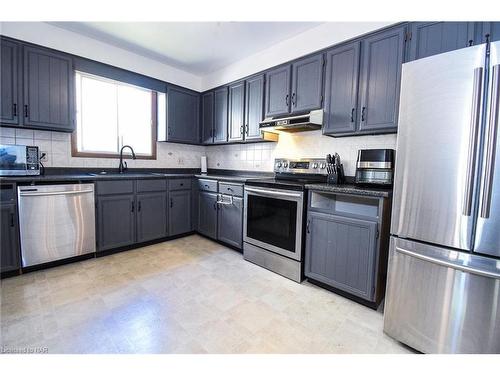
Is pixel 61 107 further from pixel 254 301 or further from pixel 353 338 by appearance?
pixel 353 338

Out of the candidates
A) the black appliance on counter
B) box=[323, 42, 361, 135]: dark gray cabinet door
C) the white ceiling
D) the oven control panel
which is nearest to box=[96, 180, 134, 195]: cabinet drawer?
the white ceiling

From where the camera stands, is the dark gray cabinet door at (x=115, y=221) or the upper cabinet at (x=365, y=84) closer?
the upper cabinet at (x=365, y=84)

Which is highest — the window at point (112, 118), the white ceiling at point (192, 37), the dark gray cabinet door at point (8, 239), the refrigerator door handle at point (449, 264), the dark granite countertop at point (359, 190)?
the white ceiling at point (192, 37)

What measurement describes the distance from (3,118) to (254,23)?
9.14 feet

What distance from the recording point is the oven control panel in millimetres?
2619

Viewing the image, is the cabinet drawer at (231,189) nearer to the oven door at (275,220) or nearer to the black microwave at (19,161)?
the oven door at (275,220)

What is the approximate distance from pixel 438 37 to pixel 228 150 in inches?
114

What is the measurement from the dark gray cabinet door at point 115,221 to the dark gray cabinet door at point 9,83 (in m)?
1.14

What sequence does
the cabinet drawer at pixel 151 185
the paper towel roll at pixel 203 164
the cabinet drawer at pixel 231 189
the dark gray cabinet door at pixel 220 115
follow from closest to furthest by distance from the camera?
the cabinet drawer at pixel 231 189 < the cabinet drawer at pixel 151 185 < the dark gray cabinet door at pixel 220 115 < the paper towel roll at pixel 203 164

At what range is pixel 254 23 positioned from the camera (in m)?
2.55

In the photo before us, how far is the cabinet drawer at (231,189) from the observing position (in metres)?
2.92

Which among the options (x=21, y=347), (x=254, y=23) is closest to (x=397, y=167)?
(x=254, y=23)

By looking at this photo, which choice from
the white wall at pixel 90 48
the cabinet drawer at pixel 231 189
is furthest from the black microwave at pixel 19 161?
the cabinet drawer at pixel 231 189

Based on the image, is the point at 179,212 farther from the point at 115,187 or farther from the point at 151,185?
the point at 115,187
